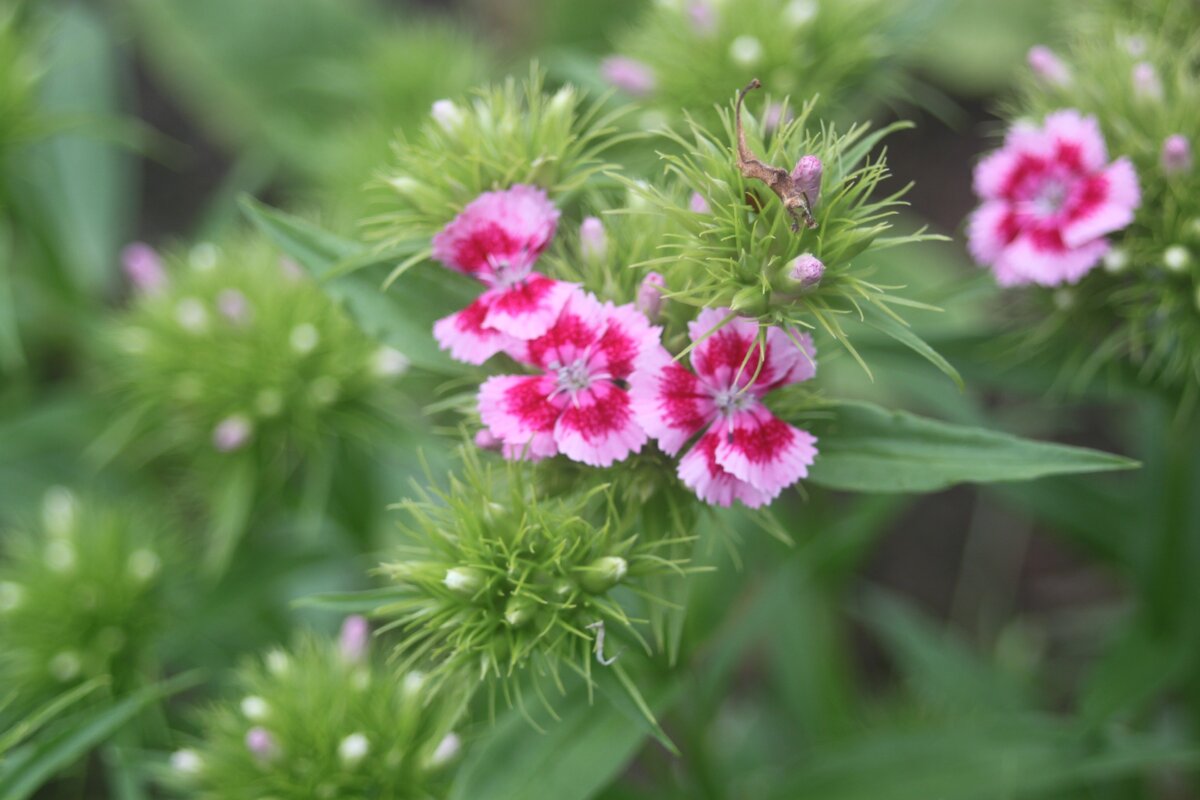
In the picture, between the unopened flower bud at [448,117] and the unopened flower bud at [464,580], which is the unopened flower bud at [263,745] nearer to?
the unopened flower bud at [464,580]

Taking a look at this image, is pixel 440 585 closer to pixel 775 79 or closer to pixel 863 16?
pixel 775 79

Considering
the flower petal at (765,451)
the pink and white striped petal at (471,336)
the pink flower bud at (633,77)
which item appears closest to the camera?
the flower petal at (765,451)

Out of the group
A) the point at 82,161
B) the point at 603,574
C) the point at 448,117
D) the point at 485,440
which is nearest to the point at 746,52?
the point at 448,117

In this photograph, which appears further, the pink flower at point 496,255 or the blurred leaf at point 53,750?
the blurred leaf at point 53,750

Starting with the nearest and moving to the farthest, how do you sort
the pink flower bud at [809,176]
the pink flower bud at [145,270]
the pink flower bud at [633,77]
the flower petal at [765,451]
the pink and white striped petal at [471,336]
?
the pink flower bud at [809,176] < the flower petal at [765,451] < the pink and white striped petal at [471,336] < the pink flower bud at [633,77] < the pink flower bud at [145,270]

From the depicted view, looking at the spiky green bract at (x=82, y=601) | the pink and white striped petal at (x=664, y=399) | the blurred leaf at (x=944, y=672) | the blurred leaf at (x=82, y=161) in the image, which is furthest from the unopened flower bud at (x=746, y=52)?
the blurred leaf at (x=82, y=161)

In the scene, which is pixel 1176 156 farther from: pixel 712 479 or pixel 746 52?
pixel 712 479

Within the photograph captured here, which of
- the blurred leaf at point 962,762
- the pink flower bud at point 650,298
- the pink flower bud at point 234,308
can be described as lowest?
the blurred leaf at point 962,762

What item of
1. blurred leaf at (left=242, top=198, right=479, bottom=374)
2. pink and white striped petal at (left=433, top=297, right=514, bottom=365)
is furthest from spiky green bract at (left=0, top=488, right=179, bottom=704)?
pink and white striped petal at (left=433, top=297, right=514, bottom=365)
